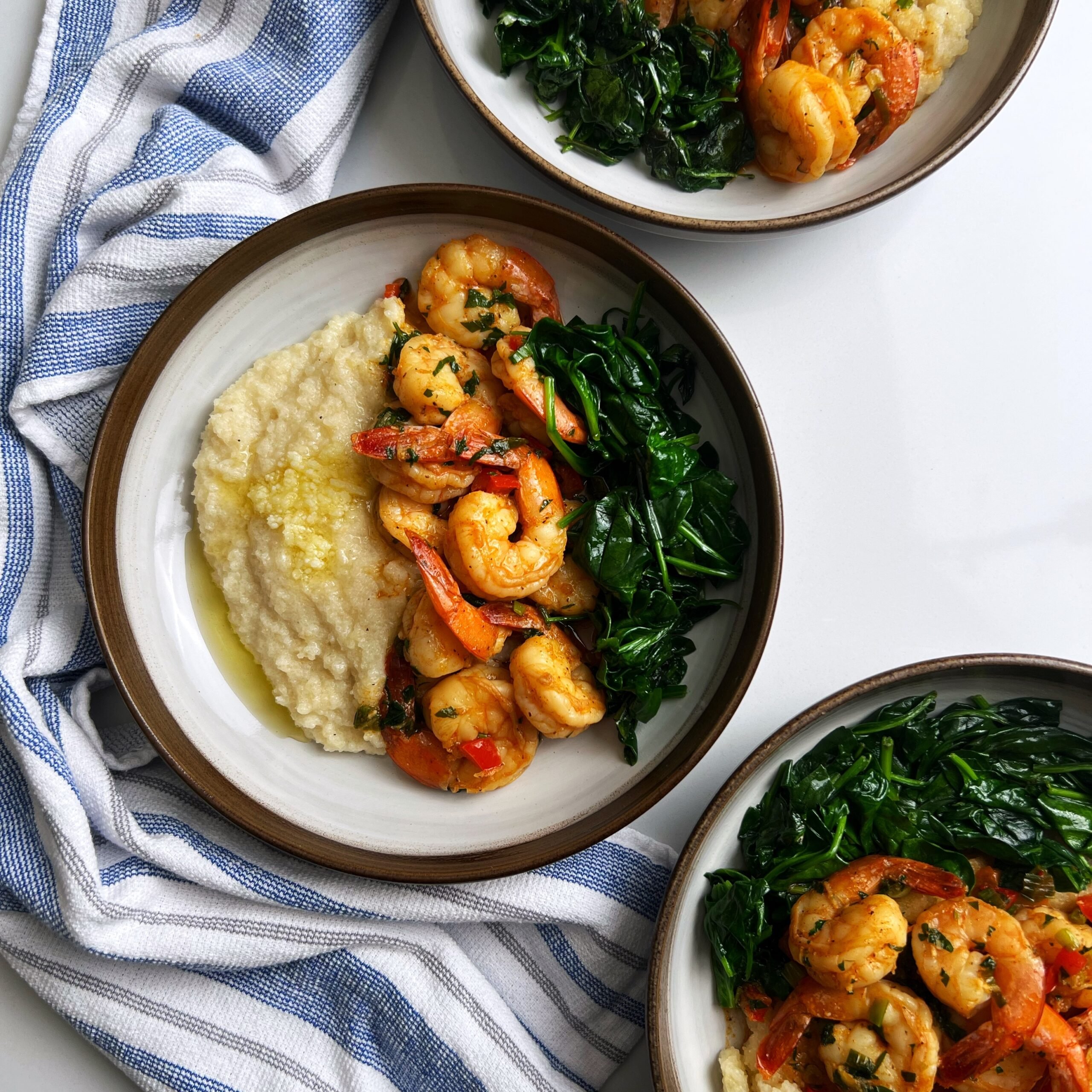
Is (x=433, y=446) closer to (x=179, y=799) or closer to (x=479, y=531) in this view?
(x=479, y=531)

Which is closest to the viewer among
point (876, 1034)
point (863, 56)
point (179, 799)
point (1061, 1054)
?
point (1061, 1054)

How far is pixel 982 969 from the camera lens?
115 inches

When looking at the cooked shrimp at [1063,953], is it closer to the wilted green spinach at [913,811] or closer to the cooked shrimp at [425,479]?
the wilted green spinach at [913,811]

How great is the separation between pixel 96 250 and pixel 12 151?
0.61 meters

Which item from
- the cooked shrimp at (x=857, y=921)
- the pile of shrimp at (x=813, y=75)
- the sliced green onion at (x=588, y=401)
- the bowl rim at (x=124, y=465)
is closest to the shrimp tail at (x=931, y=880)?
the cooked shrimp at (x=857, y=921)

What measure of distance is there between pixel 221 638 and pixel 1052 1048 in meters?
3.30

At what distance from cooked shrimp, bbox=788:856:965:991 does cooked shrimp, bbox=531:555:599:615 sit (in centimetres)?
132

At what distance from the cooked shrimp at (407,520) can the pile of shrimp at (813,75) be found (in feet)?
6.02

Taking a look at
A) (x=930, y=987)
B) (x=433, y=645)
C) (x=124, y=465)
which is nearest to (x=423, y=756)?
(x=433, y=645)

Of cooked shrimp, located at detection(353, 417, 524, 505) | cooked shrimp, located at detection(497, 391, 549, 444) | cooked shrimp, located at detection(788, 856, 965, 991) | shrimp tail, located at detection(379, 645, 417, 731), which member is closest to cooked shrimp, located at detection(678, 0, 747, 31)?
cooked shrimp, located at detection(497, 391, 549, 444)

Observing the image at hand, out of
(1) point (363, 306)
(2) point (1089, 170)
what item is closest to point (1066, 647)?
(2) point (1089, 170)

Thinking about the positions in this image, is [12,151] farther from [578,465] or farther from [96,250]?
[578,465]

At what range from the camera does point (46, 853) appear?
3.28m

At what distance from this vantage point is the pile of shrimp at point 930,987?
2.90 metres
